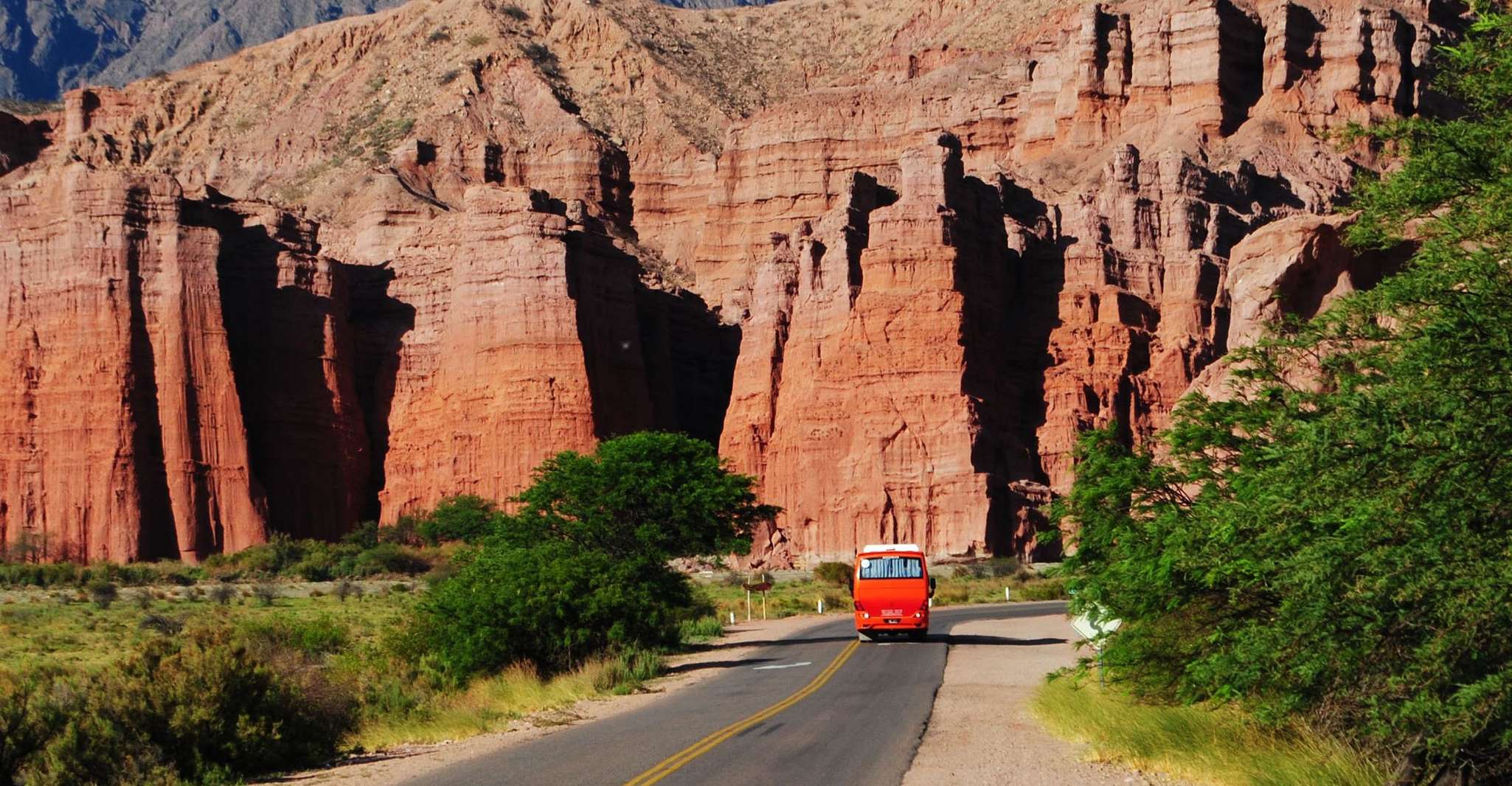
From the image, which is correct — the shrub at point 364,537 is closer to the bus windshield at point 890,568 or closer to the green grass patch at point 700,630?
the green grass patch at point 700,630

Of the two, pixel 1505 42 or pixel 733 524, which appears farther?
pixel 733 524

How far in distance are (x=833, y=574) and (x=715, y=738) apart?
63.5m

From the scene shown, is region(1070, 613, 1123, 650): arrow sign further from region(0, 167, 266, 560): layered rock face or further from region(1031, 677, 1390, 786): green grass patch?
region(0, 167, 266, 560): layered rock face

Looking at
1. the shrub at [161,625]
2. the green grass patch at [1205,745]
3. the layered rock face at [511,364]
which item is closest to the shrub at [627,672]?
the green grass patch at [1205,745]

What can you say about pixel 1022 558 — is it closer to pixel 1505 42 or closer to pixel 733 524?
pixel 733 524

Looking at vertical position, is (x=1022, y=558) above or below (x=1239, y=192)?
below

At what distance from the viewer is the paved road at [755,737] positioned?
813 inches

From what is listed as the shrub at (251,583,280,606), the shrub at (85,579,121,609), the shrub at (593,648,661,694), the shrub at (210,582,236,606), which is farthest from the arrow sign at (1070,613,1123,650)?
the shrub at (85,579,121,609)

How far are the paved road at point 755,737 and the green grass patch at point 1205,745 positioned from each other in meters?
2.34

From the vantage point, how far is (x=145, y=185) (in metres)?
103

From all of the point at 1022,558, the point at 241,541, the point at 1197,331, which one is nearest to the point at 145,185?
the point at 241,541

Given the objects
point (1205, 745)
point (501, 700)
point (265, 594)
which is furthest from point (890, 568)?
point (265, 594)

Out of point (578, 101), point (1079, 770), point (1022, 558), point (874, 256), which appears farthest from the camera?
point (578, 101)

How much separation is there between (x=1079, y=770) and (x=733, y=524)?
109 ft
